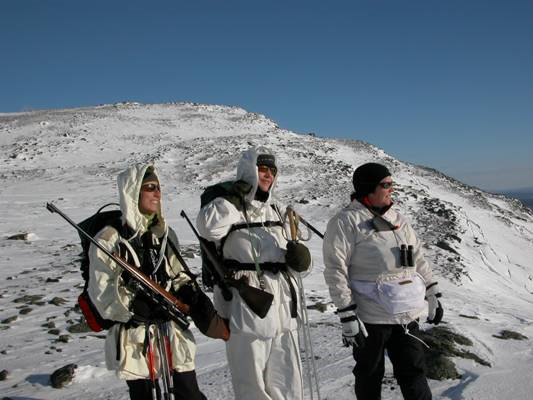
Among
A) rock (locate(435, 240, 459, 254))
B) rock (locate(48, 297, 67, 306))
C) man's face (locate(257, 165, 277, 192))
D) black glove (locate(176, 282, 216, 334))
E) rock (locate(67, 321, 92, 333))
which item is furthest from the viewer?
rock (locate(435, 240, 459, 254))

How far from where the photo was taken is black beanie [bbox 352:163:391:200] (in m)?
3.72

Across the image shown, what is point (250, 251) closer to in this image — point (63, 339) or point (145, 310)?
point (145, 310)

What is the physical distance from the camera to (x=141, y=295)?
3.23 meters

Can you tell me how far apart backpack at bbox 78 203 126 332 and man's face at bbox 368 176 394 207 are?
2038mm

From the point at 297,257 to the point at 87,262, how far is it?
158cm

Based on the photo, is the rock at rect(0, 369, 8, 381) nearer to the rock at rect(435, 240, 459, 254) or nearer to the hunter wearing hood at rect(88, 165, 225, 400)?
the hunter wearing hood at rect(88, 165, 225, 400)

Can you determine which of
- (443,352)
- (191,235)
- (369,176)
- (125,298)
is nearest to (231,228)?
(125,298)

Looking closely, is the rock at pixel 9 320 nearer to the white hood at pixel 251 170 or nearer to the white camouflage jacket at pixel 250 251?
the white camouflage jacket at pixel 250 251

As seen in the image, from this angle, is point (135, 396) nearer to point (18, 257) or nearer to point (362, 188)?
point (362, 188)

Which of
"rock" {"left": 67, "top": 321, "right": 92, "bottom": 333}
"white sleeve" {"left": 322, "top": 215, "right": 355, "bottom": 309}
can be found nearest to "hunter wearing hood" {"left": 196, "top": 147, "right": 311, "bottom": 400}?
"white sleeve" {"left": 322, "top": 215, "right": 355, "bottom": 309}

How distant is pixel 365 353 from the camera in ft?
12.0

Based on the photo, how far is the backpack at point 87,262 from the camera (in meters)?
3.06

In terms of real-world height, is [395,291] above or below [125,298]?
below

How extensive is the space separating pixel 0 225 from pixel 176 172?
13.1 m
